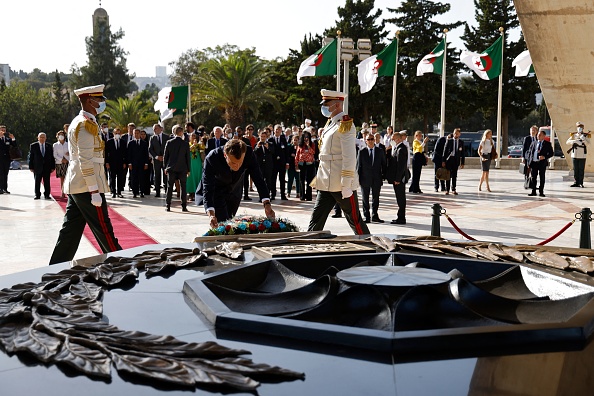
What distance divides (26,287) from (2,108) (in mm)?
52639

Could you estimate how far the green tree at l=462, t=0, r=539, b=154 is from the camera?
4616 centimetres

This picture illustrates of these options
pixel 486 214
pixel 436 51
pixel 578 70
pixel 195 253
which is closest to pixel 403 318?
pixel 195 253

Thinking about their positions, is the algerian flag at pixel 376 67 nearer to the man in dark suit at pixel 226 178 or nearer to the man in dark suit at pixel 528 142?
the man in dark suit at pixel 528 142

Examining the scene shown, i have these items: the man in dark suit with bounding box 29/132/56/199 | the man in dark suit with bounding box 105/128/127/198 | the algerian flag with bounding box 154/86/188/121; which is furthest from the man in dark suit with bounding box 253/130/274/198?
the algerian flag with bounding box 154/86/188/121

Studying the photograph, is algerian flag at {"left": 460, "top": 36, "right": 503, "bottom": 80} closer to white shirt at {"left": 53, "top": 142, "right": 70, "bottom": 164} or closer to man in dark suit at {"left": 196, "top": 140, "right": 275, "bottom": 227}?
white shirt at {"left": 53, "top": 142, "right": 70, "bottom": 164}

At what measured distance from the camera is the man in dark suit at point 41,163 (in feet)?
53.9

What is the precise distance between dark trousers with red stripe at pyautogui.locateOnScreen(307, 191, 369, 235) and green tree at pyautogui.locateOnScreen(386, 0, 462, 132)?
138 ft

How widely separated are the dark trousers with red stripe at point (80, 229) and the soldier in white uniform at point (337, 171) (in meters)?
2.23

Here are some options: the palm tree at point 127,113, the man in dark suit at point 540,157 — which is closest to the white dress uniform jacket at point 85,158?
the man in dark suit at point 540,157

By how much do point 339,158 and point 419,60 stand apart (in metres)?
43.3

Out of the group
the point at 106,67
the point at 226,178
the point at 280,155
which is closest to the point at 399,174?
the point at 280,155

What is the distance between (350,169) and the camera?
7484mm

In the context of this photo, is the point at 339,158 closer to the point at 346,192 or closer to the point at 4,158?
the point at 346,192

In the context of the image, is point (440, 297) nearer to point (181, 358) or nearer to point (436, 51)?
point (181, 358)
